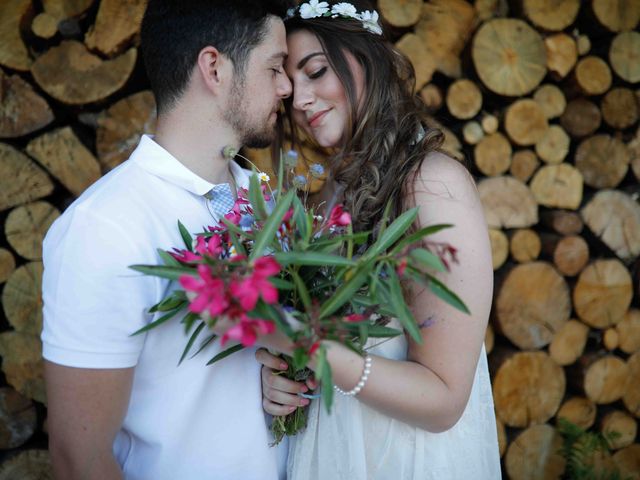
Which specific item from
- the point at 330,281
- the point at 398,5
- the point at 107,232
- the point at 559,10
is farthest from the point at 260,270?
the point at 559,10

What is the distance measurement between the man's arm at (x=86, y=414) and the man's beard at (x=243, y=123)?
0.76 metres

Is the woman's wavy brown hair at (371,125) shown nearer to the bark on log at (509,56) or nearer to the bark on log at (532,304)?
the bark on log at (509,56)

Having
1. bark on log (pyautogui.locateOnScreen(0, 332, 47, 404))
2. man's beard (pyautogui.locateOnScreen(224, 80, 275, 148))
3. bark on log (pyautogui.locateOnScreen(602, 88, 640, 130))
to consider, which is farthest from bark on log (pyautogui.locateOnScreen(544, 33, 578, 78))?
bark on log (pyautogui.locateOnScreen(0, 332, 47, 404))

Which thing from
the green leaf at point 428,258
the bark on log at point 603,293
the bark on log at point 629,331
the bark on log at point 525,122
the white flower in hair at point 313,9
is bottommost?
the bark on log at point 629,331

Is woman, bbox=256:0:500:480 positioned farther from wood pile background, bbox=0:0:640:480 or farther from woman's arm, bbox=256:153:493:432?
wood pile background, bbox=0:0:640:480

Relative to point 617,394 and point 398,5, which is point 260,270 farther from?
point 617,394

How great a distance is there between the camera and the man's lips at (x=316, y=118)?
1.76 m

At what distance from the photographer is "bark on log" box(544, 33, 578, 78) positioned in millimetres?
2629

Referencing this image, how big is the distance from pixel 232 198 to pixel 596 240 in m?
2.07

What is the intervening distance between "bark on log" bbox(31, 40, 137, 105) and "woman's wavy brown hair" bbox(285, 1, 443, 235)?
0.85m

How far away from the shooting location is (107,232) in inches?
49.1

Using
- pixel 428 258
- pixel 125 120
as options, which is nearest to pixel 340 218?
pixel 428 258

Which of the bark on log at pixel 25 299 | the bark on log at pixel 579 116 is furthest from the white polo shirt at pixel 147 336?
the bark on log at pixel 579 116

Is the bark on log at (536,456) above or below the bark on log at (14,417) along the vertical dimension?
below
